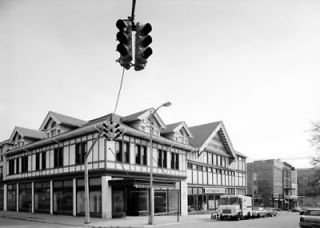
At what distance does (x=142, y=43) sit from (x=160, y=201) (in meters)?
30.5

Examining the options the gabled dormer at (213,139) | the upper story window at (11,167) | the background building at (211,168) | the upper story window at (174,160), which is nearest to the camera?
the upper story window at (174,160)

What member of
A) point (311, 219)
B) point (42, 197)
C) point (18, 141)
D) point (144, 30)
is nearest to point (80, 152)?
point (42, 197)

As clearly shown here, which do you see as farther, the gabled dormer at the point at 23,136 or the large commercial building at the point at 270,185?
the large commercial building at the point at 270,185

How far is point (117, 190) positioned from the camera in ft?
107

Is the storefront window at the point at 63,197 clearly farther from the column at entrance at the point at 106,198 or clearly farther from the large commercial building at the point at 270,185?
the large commercial building at the point at 270,185

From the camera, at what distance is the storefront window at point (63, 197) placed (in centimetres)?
3506

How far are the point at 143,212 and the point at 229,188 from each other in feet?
85.6

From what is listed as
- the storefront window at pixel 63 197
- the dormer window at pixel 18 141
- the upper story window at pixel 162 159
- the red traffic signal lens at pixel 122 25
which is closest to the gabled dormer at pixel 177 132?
the upper story window at pixel 162 159

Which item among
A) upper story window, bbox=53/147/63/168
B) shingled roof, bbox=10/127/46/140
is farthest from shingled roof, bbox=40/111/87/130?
shingled roof, bbox=10/127/46/140

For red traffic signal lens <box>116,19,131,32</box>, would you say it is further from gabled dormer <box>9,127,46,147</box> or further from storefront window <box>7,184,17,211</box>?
storefront window <box>7,184,17,211</box>

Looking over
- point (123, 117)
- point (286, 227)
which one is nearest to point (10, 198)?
point (123, 117)

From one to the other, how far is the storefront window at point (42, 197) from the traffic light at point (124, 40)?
33700 millimetres

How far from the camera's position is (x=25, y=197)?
43531 millimetres

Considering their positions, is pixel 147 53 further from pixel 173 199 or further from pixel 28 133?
pixel 28 133
